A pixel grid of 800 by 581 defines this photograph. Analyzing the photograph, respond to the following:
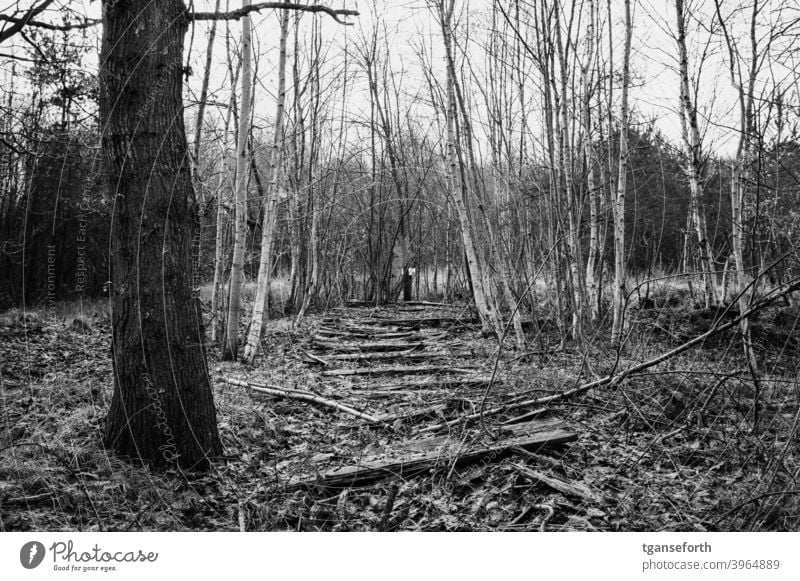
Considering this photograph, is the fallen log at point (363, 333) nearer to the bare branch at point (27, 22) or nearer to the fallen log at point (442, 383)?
the fallen log at point (442, 383)

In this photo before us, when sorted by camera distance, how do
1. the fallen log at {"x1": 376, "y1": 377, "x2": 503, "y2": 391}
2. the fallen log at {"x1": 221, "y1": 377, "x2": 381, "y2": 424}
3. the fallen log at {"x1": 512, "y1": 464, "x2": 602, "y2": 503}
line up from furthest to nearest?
the fallen log at {"x1": 376, "y1": 377, "x2": 503, "y2": 391}, the fallen log at {"x1": 221, "y1": 377, "x2": 381, "y2": 424}, the fallen log at {"x1": 512, "y1": 464, "x2": 602, "y2": 503}

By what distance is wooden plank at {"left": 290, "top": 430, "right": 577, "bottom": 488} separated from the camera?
2920 millimetres

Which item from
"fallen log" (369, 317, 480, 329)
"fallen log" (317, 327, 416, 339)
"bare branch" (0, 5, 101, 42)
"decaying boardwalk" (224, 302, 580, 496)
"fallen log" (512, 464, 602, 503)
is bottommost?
"fallen log" (512, 464, 602, 503)

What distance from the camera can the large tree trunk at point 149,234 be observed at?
2.72 metres

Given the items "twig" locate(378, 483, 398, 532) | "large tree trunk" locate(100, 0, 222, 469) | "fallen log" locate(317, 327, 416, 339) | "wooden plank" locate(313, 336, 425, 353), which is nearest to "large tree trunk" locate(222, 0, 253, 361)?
"wooden plank" locate(313, 336, 425, 353)

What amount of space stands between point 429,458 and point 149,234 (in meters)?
1.96

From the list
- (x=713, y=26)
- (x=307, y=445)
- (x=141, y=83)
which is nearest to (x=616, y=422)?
(x=307, y=445)

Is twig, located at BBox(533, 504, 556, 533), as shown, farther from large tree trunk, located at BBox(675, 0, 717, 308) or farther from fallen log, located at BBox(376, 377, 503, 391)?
large tree trunk, located at BBox(675, 0, 717, 308)

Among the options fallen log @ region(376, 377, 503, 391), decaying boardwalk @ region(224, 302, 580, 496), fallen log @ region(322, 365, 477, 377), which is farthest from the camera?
fallen log @ region(322, 365, 477, 377)

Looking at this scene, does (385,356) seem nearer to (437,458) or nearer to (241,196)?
(241,196)

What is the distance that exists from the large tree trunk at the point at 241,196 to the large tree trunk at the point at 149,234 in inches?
119

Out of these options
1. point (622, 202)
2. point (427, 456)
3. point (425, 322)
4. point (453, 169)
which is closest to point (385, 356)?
point (453, 169)

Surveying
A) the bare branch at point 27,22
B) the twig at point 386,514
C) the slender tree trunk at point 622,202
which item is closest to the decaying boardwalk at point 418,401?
the twig at point 386,514

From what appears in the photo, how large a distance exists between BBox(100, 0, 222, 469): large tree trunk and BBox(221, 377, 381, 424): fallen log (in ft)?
4.60
